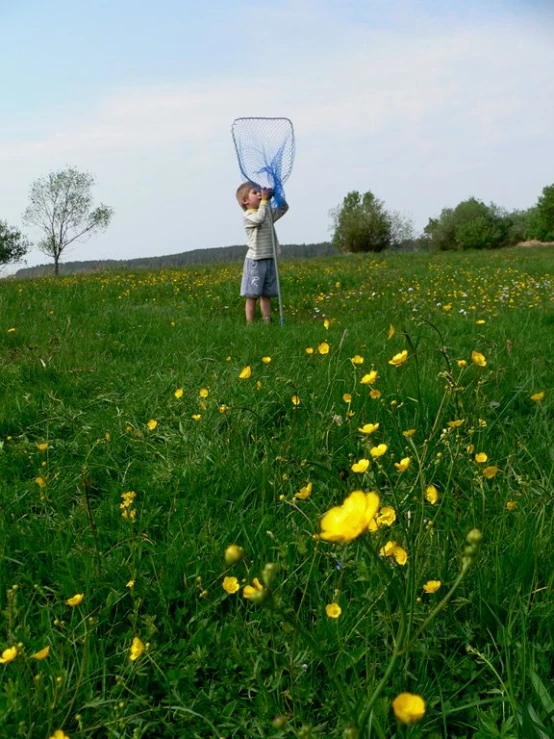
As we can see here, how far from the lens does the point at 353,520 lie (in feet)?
2.45

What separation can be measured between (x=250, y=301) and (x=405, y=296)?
243cm

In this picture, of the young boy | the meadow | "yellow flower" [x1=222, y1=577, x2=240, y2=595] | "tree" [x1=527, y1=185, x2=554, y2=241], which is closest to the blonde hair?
the young boy

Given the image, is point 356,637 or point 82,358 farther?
point 82,358

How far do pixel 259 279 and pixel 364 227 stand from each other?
37.0 meters

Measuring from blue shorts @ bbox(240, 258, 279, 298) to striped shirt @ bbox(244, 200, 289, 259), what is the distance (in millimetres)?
74

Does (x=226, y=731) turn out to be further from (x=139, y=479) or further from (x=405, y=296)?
(x=405, y=296)

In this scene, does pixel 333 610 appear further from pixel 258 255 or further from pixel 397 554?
pixel 258 255

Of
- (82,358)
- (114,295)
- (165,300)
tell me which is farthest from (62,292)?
(82,358)

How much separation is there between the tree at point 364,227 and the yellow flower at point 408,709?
42.0 meters

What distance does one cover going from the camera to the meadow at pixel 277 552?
1.34 meters

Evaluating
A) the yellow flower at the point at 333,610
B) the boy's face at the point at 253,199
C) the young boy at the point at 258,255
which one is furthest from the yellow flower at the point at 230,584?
the boy's face at the point at 253,199

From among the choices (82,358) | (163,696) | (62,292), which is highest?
(62,292)

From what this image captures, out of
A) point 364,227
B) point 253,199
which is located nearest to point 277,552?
point 253,199

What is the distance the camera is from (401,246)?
44.2m
